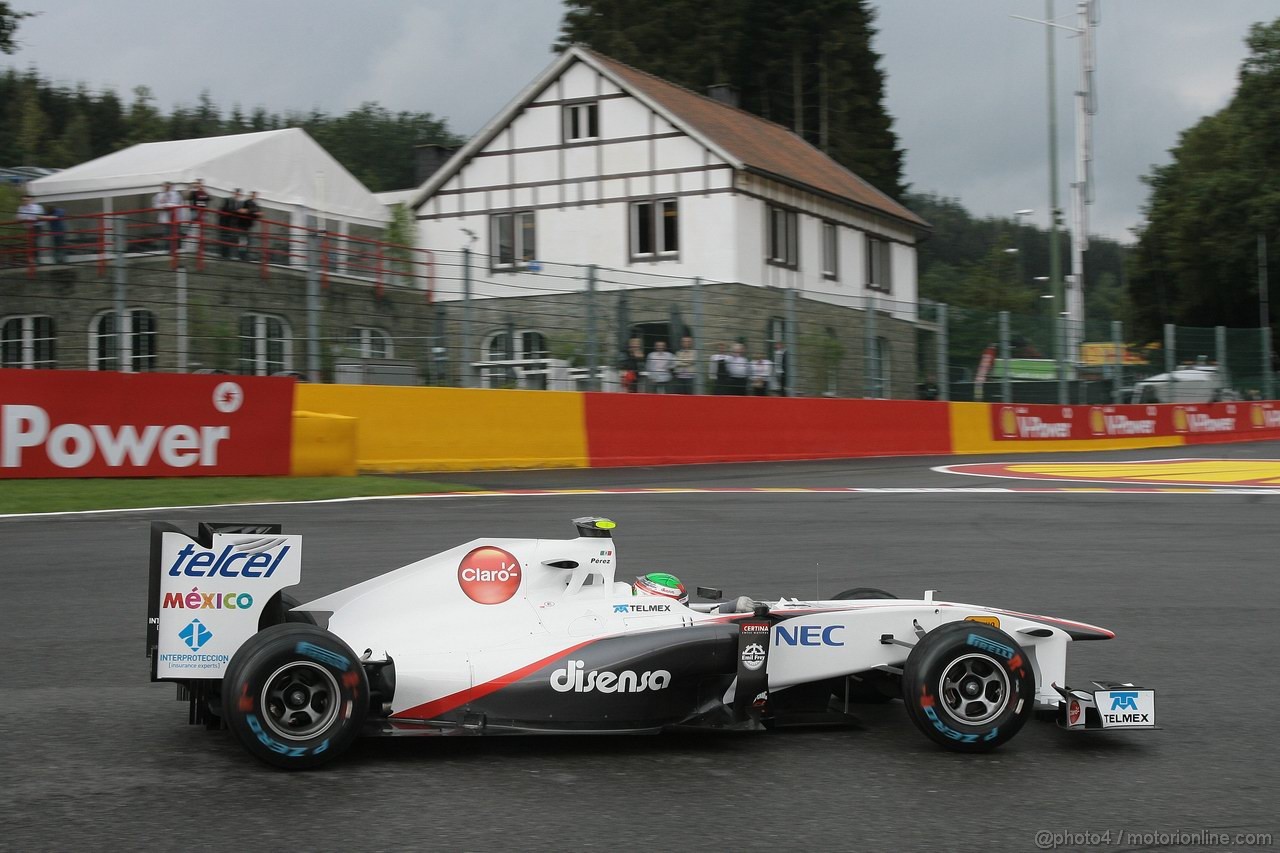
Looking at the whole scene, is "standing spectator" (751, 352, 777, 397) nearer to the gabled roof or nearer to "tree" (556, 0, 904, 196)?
the gabled roof

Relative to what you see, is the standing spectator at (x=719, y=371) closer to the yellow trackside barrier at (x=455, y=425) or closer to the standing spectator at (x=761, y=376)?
the standing spectator at (x=761, y=376)

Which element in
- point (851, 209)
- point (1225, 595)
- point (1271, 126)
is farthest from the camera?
point (1271, 126)

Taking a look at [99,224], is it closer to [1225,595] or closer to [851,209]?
[851,209]

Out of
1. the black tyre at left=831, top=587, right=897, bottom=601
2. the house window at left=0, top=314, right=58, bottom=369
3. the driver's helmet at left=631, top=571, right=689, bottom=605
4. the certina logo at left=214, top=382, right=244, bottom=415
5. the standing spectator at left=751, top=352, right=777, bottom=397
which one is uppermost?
the house window at left=0, top=314, right=58, bottom=369

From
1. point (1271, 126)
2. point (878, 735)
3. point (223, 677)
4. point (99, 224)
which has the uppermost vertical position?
point (1271, 126)

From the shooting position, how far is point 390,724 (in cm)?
457

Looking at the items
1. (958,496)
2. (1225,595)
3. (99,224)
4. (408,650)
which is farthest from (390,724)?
(99,224)

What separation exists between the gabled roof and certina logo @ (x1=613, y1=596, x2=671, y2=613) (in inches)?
989

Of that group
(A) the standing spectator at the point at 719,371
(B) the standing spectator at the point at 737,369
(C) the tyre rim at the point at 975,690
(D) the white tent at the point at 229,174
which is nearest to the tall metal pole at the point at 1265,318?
(B) the standing spectator at the point at 737,369

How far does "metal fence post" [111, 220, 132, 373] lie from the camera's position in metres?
13.4

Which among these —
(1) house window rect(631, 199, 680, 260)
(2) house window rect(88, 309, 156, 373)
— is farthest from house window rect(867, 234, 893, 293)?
(2) house window rect(88, 309, 156, 373)

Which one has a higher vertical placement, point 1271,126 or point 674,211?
point 1271,126

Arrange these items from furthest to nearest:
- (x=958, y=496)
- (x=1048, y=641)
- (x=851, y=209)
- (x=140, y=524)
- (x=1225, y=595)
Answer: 1. (x=851, y=209)
2. (x=958, y=496)
3. (x=140, y=524)
4. (x=1225, y=595)
5. (x=1048, y=641)

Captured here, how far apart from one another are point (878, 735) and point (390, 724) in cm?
182
